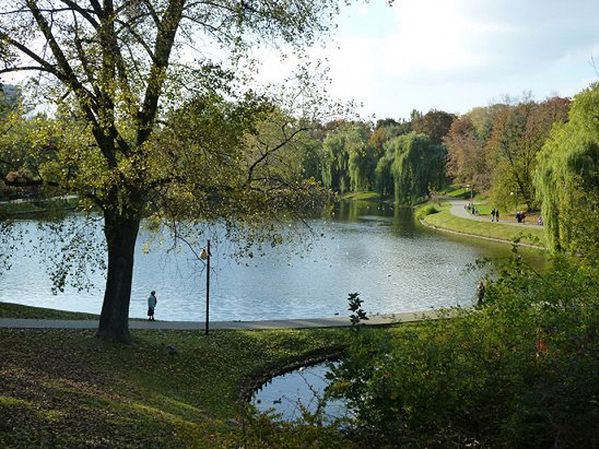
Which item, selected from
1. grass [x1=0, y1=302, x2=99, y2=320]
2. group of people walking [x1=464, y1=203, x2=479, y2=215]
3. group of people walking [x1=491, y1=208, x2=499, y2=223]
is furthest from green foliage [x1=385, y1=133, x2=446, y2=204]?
grass [x1=0, y1=302, x2=99, y2=320]

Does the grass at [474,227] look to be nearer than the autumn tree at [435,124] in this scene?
Yes

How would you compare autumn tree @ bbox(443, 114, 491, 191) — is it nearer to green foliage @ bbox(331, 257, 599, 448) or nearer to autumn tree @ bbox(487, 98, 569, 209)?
autumn tree @ bbox(487, 98, 569, 209)

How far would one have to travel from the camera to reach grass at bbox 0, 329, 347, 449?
862 centimetres

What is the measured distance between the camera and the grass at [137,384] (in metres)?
8.62

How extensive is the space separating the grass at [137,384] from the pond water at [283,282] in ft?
9.14

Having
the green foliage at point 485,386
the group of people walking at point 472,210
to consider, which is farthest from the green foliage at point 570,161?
the group of people walking at point 472,210

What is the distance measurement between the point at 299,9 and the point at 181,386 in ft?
28.9

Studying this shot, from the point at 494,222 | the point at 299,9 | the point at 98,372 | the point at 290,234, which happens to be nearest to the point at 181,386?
the point at 98,372

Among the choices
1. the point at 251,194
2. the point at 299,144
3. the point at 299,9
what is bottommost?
the point at 251,194

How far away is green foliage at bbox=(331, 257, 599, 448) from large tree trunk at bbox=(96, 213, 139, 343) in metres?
9.06

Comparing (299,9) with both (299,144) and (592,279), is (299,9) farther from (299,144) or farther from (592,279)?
(592,279)

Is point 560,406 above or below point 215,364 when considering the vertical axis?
above

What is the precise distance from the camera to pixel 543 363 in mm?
7969

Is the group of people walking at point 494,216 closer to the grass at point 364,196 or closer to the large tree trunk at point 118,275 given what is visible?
the grass at point 364,196
